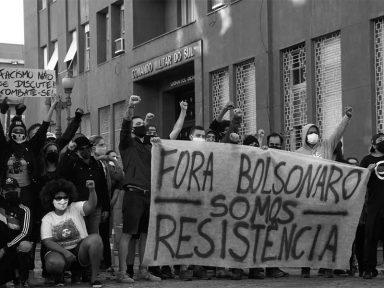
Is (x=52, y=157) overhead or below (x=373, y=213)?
overhead

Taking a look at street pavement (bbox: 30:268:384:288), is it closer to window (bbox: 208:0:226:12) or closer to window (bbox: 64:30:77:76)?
window (bbox: 208:0:226:12)

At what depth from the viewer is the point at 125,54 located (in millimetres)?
31172

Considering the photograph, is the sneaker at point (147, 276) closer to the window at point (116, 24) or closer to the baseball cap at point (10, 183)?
the baseball cap at point (10, 183)

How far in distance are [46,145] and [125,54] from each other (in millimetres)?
18531

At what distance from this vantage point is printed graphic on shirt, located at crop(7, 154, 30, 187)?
12211mm

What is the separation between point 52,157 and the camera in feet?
41.9

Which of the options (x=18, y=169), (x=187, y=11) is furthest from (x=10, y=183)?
(x=187, y=11)

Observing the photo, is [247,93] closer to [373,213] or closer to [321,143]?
[321,143]

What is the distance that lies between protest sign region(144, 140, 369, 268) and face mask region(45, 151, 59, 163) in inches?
49.8

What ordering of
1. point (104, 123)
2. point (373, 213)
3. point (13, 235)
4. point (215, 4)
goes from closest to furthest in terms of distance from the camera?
point (13, 235) < point (373, 213) < point (215, 4) < point (104, 123)

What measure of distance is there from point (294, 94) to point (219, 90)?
3690mm

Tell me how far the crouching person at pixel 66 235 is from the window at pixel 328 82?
9627mm

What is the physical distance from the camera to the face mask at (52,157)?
12.7m

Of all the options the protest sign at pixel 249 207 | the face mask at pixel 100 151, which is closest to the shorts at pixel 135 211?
the protest sign at pixel 249 207
